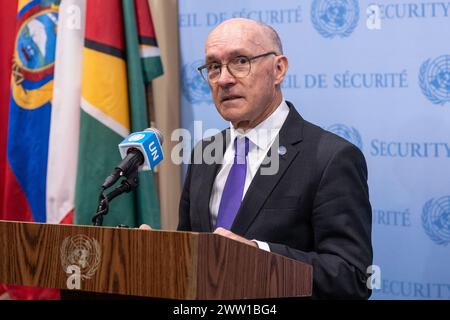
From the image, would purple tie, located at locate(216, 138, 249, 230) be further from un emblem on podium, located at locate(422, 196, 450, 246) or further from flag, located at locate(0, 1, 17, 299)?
flag, located at locate(0, 1, 17, 299)

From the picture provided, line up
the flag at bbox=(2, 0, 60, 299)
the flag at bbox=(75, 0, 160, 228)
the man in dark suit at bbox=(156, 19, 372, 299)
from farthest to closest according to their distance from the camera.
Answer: the flag at bbox=(2, 0, 60, 299)
the flag at bbox=(75, 0, 160, 228)
the man in dark suit at bbox=(156, 19, 372, 299)

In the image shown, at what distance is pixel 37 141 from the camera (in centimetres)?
383

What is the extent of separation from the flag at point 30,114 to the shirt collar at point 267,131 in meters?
1.54

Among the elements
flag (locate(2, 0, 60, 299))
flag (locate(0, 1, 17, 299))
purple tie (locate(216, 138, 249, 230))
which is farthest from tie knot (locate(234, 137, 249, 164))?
flag (locate(0, 1, 17, 299))

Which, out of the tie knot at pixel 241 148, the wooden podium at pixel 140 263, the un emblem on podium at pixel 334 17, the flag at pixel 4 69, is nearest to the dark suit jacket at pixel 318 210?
the tie knot at pixel 241 148

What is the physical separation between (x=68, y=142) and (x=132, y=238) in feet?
7.36

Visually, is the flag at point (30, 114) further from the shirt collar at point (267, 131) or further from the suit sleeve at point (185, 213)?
the shirt collar at point (267, 131)

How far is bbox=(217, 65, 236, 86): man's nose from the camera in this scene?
2604 millimetres

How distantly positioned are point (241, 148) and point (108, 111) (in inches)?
45.8

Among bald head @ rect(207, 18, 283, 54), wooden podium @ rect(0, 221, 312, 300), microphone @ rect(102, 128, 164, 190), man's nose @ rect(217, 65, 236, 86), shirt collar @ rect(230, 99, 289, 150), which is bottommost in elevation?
wooden podium @ rect(0, 221, 312, 300)

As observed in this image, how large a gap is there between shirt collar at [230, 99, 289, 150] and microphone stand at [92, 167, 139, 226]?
80 centimetres

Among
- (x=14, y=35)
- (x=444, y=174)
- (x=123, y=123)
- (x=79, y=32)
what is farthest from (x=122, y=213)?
(x=444, y=174)

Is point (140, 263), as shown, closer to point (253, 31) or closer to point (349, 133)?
point (253, 31)
